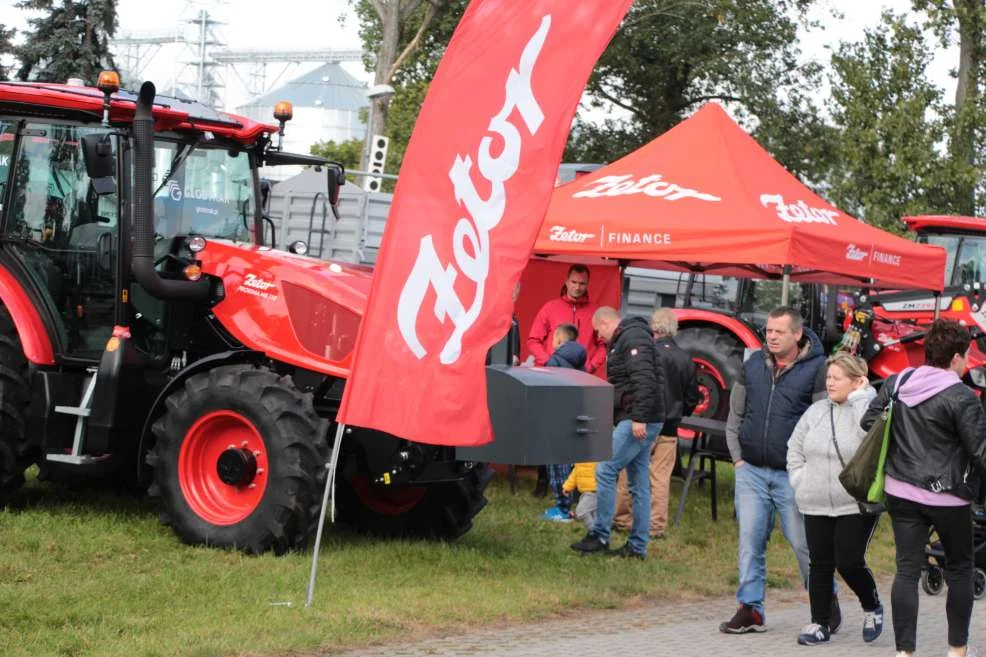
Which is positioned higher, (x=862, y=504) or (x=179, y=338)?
(x=179, y=338)

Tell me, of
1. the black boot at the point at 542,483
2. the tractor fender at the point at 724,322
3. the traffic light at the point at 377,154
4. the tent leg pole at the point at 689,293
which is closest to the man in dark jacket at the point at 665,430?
the black boot at the point at 542,483

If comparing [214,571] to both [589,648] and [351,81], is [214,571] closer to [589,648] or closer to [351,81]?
[589,648]

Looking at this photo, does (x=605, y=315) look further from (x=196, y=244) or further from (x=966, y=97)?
(x=966, y=97)

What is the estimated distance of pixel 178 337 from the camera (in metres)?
10.0

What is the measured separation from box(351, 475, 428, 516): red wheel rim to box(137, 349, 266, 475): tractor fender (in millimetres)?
1290

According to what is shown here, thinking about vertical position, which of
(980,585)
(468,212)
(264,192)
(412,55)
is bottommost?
(980,585)

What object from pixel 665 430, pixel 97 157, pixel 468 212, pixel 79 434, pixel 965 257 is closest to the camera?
pixel 468 212

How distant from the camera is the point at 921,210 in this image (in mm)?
26891

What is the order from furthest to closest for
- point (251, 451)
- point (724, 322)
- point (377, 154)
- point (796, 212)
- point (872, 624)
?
point (377, 154)
point (724, 322)
point (796, 212)
point (251, 451)
point (872, 624)

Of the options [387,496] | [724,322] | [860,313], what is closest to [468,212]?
A: [387,496]

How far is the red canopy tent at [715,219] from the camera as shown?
12.0 meters

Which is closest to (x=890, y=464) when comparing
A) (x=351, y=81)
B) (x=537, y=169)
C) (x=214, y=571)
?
(x=537, y=169)

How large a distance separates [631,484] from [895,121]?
57.4ft

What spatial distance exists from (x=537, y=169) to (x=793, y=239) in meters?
4.40
